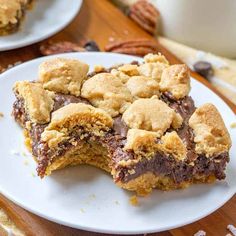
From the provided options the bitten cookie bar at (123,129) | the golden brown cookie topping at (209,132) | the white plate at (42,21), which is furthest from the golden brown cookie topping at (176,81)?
the white plate at (42,21)

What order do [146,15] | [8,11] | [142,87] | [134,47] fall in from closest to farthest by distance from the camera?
1. [142,87]
2. [8,11]
3. [134,47]
4. [146,15]

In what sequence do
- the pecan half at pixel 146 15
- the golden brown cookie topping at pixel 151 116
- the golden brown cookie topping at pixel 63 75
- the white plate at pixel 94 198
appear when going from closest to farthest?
the white plate at pixel 94 198
the golden brown cookie topping at pixel 151 116
the golden brown cookie topping at pixel 63 75
the pecan half at pixel 146 15

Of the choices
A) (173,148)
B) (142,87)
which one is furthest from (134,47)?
(173,148)

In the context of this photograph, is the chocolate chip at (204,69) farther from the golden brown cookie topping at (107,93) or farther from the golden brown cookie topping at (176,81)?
the golden brown cookie topping at (107,93)

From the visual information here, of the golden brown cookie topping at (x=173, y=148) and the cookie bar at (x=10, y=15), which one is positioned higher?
the golden brown cookie topping at (x=173, y=148)

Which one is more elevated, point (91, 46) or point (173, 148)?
point (173, 148)

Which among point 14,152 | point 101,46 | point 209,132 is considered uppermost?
point 209,132

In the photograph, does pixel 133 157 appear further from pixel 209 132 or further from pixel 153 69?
pixel 153 69
